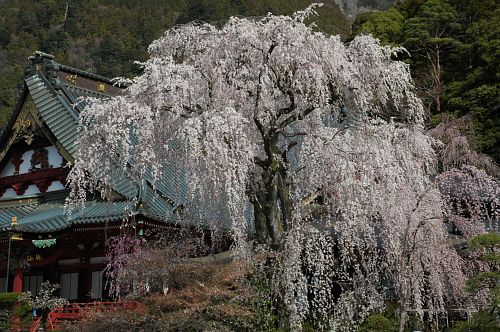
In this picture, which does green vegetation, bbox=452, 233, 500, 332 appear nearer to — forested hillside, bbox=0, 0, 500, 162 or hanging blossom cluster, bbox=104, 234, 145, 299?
→ hanging blossom cluster, bbox=104, 234, 145, 299

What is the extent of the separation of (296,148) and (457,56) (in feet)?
60.9

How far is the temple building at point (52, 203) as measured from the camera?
12531mm

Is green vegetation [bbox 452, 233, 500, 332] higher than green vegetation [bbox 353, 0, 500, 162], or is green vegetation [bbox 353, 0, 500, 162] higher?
green vegetation [bbox 353, 0, 500, 162]

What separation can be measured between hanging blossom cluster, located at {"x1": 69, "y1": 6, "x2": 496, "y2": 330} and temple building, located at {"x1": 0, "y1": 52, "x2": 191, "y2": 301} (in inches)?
96.8

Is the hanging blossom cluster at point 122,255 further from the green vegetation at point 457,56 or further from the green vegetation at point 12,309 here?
the green vegetation at point 457,56

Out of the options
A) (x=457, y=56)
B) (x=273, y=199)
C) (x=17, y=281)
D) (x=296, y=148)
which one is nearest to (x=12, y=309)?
(x=17, y=281)

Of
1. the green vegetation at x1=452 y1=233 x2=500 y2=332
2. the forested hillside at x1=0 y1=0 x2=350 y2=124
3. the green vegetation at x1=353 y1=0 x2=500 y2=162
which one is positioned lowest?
the green vegetation at x1=452 y1=233 x2=500 y2=332

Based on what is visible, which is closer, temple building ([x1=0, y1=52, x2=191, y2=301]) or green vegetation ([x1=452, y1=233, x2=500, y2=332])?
green vegetation ([x1=452, y1=233, x2=500, y2=332])

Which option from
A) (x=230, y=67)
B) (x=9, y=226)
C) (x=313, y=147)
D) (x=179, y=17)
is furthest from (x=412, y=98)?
(x=179, y=17)

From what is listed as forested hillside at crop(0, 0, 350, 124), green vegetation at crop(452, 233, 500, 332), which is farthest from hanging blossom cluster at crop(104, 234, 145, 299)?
forested hillside at crop(0, 0, 350, 124)

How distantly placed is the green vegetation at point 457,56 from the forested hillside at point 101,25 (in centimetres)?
1632

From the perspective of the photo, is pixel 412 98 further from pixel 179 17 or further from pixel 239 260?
pixel 179 17

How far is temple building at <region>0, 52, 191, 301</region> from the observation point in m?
12.5

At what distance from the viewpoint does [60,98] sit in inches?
623
